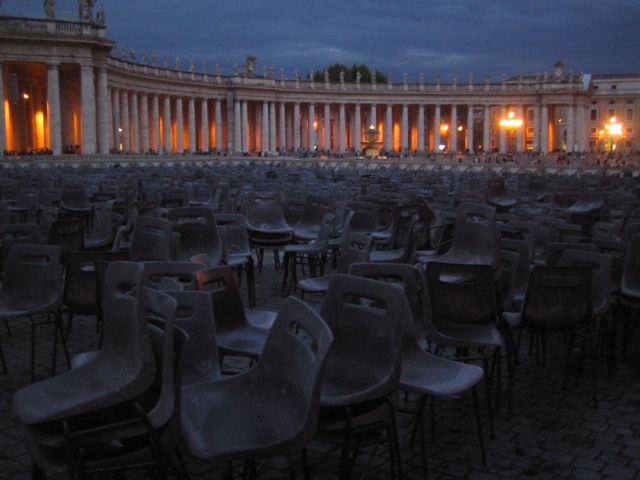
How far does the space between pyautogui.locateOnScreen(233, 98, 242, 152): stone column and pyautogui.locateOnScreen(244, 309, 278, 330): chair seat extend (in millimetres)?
72924

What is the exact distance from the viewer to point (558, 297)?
6172mm

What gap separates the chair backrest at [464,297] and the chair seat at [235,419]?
2.21 meters

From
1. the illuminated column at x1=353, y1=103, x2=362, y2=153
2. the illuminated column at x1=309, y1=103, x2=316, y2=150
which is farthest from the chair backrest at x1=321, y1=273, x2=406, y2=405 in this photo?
the illuminated column at x1=353, y1=103, x2=362, y2=153

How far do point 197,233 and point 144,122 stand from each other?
59.1 metres

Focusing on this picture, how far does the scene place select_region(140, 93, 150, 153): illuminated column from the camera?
63.6 meters

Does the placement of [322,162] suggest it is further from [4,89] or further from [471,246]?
[471,246]

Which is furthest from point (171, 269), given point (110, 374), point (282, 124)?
point (282, 124)

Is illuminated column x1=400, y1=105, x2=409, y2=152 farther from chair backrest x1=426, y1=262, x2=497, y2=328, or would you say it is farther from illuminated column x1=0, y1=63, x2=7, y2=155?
chair backrest x1=426, y1=262, x2=497, y2=328

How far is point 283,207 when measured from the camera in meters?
12.5

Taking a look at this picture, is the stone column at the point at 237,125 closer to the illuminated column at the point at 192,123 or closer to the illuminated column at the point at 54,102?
the illuminated column at the point at 192,123

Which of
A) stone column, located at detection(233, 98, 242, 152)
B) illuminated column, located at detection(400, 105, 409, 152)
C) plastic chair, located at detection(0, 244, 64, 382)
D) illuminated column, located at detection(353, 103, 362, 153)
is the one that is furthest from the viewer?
illuminated column, located at detection(400, 105, 409, 152)

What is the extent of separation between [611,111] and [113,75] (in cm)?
9035

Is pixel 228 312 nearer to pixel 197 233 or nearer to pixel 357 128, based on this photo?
pixel 197 233

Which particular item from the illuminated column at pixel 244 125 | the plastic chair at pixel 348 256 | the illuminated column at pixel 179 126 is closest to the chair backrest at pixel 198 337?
the plastic chair at pixel 348 256
